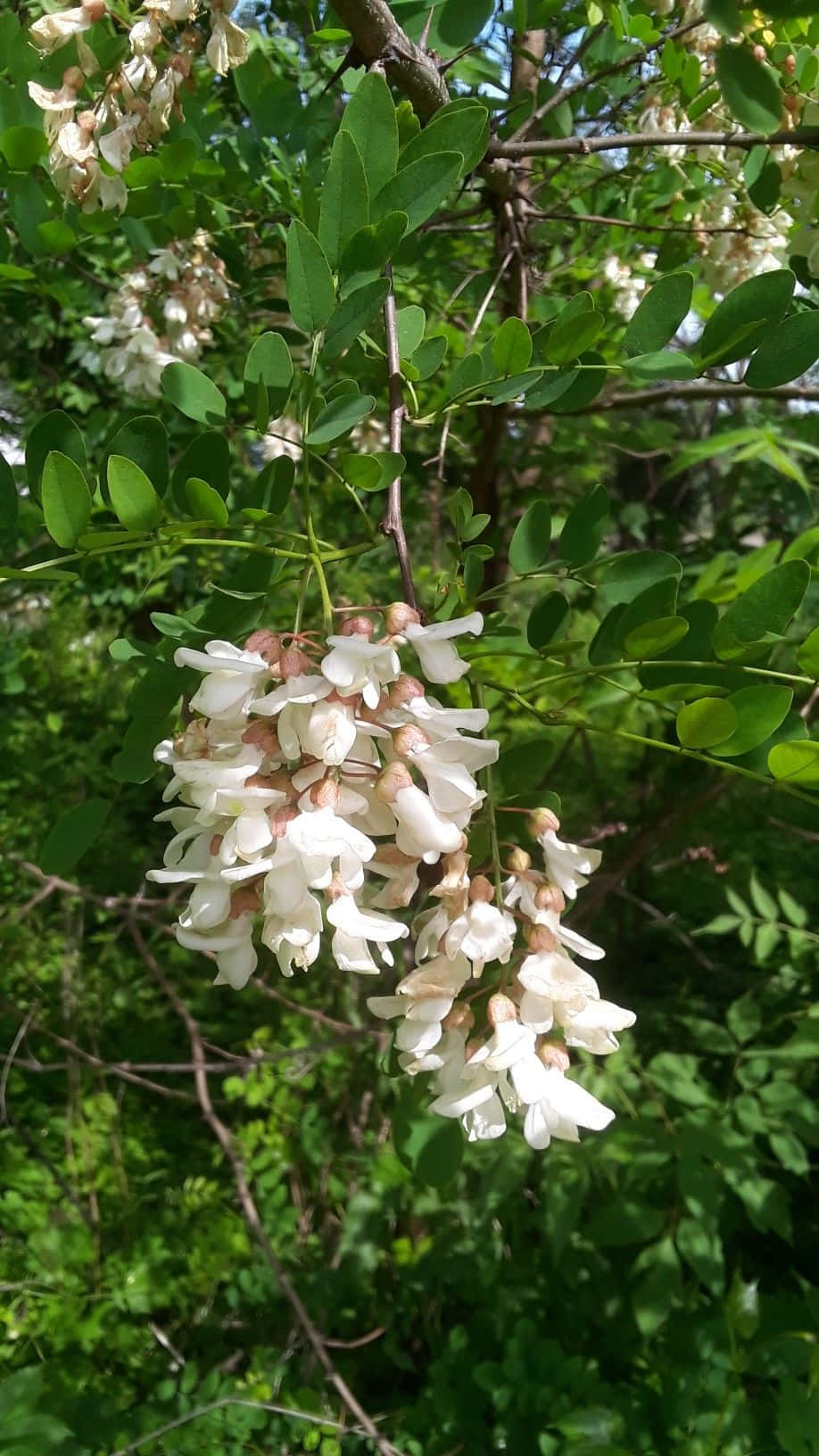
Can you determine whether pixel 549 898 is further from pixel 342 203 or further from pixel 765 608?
pixel 342 203

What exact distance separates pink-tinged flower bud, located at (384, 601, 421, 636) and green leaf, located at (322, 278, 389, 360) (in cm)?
13

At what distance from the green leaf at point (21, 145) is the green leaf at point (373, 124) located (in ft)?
1.13

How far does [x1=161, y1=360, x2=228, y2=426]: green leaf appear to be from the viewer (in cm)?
53

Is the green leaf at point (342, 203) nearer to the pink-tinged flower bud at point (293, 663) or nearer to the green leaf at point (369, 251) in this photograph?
the green leaf at point (369, 251)

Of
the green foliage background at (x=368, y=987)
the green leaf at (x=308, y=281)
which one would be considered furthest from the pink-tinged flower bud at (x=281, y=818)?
the green leaf at (x=308, y=281)

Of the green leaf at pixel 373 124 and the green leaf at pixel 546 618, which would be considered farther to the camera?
the green leaf at pixel 546 618

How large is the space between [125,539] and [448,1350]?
1187 mm

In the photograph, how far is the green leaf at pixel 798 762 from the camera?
460 mm

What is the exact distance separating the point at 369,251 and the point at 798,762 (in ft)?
1.00

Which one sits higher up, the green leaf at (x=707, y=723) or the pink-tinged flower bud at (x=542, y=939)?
the green leaf at (x=707, y=723)

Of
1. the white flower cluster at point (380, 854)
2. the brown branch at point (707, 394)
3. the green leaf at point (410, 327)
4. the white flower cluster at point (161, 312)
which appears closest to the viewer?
the white flower cluster at point (380, 854)

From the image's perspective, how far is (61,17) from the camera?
63cm

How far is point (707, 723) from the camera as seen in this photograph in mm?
465

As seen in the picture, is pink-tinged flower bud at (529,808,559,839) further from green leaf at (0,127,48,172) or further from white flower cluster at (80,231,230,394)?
white flower cluster at (80,231,230,394)
